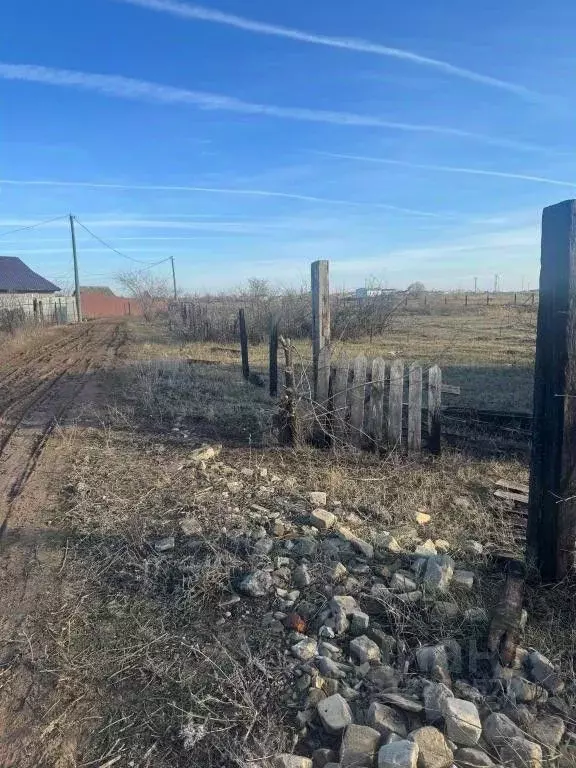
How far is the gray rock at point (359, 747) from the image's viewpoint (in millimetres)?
2068

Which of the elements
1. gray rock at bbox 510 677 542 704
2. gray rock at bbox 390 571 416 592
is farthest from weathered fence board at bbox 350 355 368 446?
gray rock at bbox 510 677 542 704

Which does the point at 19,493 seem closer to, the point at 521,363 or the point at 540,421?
the point at 540,421

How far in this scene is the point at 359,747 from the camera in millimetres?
2107

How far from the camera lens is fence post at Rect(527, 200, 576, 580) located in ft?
10.2

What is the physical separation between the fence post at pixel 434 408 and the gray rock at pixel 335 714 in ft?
13.0

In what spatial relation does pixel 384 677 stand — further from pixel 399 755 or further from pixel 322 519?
pixel 322 519

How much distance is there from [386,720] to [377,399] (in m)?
4.13

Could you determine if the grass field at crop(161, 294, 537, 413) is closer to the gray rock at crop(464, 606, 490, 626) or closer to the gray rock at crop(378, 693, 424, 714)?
the gray rock at crop(464, 606, 490, 626)

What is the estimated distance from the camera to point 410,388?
604 centimetres

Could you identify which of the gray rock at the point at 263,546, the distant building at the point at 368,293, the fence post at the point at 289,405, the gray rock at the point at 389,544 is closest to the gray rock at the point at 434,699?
the gray rock at the point at 389,544

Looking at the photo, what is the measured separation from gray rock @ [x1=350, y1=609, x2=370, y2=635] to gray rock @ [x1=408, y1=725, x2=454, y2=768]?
0.70 metres

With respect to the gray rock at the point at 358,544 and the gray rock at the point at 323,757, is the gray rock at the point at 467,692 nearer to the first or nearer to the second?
the gray rock at the point at 323,757

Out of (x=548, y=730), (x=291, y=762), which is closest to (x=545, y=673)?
(x=548, y=730)

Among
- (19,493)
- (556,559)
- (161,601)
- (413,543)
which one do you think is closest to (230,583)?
(161,601)
